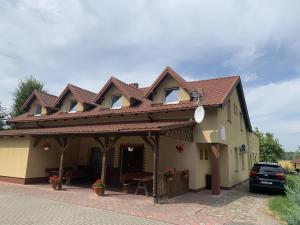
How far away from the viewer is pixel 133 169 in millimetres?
16328

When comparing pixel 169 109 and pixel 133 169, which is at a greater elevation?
pixel 169 109

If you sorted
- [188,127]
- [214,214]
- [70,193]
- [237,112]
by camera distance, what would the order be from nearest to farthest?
[214,214] → [70,193] → [188,127] → [237,112]

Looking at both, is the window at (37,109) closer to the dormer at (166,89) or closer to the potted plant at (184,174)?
the dormer at (166,89)

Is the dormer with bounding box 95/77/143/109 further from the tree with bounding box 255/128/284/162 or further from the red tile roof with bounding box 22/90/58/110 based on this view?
the tree with bounding box 255/128/284/162

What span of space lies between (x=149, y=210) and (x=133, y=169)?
7.03 metres

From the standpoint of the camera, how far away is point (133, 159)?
54.1ft

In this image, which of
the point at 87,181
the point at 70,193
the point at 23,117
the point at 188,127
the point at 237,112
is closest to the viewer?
the point at 70,193

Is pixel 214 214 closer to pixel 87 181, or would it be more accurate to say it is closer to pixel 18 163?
pixel 87 181

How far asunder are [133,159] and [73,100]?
289 inches

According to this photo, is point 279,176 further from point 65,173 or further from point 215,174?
point 65,173

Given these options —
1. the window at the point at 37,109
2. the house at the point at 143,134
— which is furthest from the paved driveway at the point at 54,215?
the window at the point at 37,109

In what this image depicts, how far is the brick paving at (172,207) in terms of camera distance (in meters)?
8.36

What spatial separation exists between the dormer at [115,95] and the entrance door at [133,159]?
297 cm

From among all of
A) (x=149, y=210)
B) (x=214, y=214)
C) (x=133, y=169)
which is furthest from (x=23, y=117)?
(x=214, y=214)
